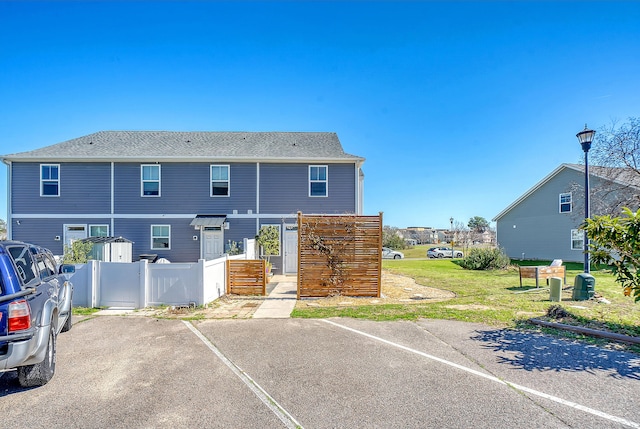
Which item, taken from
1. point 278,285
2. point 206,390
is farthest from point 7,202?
point 206,390

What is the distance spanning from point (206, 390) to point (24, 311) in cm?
223

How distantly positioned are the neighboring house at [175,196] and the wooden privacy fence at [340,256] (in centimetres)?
517

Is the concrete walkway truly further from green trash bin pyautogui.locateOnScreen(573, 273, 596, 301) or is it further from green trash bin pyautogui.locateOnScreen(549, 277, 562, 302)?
green trash bin pyautogui.locateOnScreen(573, 273, 596, 301)

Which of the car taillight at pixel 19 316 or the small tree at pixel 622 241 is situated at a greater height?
the small tree at pixel 622 241

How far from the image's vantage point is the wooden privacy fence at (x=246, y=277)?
390 inches

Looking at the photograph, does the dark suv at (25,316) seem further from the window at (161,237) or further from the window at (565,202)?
the window at (565,202)

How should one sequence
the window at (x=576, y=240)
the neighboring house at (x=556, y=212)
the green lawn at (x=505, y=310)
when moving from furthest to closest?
the window at (x=576, y=240) → the neighboring house at (x=556, y=212) → the green lawn at (x=505, y=310)

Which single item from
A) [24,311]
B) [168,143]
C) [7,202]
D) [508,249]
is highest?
[168,143]

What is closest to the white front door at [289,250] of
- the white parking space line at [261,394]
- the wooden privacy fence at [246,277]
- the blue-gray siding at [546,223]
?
the wooden privacy fence at [246,277]

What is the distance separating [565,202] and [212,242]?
77.9ft

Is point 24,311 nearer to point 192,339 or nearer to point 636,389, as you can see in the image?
point 192,339

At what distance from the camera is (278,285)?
461 inches

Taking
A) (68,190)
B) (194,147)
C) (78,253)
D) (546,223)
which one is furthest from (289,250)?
(546,223)

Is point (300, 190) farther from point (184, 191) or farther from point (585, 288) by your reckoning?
point (585, 288)
